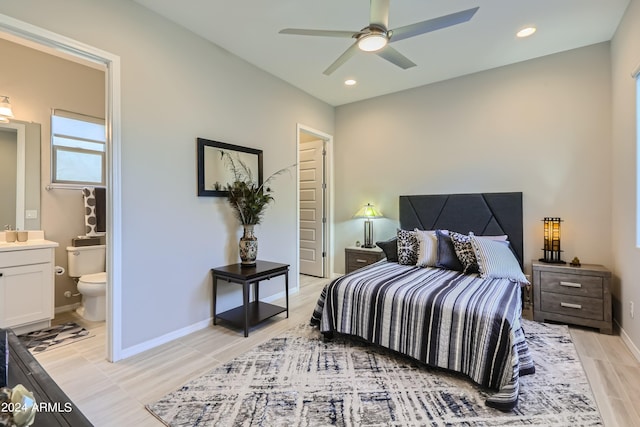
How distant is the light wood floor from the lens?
1.83 metres

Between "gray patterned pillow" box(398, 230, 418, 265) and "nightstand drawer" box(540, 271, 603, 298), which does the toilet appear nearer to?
"gray patterned pillow" box(398, 230, 418, 265)

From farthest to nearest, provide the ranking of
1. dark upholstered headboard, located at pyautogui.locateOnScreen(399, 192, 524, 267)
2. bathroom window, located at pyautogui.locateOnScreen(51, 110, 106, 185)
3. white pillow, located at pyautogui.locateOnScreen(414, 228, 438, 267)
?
dark upholstered headboard, located at pyautogui.locateOnScreen(399, 192, 524, 267) < bathroom window, located at pyautogui.locateOnScreen(51, 110, 106, 185) < white pillow, located at pyautogui.locateOnScreen(414, 228, 438, 267)

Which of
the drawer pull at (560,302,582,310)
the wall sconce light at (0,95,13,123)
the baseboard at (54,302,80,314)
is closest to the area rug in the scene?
the baseboard at (54,302,80,314)

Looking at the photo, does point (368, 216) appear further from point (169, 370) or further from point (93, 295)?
point (93, 295)

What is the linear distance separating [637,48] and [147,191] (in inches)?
164

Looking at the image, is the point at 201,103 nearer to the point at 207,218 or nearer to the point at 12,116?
the point at 207,218

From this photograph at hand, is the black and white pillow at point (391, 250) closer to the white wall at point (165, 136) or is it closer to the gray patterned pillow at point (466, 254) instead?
the gray patterned pillow at point (466, 254)

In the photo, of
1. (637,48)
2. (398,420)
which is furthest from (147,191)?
(637,48)

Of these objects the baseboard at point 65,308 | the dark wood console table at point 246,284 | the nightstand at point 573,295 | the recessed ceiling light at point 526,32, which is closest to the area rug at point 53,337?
the baseboard at point 65,308

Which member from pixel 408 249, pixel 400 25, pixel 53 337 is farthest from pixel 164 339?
pixel 400 25

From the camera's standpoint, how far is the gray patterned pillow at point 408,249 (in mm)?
A: 3430

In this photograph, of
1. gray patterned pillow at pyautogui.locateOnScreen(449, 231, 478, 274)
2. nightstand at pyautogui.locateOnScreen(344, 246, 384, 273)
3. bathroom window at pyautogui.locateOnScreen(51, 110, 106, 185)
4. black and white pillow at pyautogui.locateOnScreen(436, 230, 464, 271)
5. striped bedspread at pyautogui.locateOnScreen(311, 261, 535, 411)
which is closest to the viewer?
striped bedspread at pyautogui.locateOnScreen(311, 261, 535, 411)

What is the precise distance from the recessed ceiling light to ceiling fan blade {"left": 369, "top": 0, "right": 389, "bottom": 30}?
1.78 metres

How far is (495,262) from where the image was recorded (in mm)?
2910
